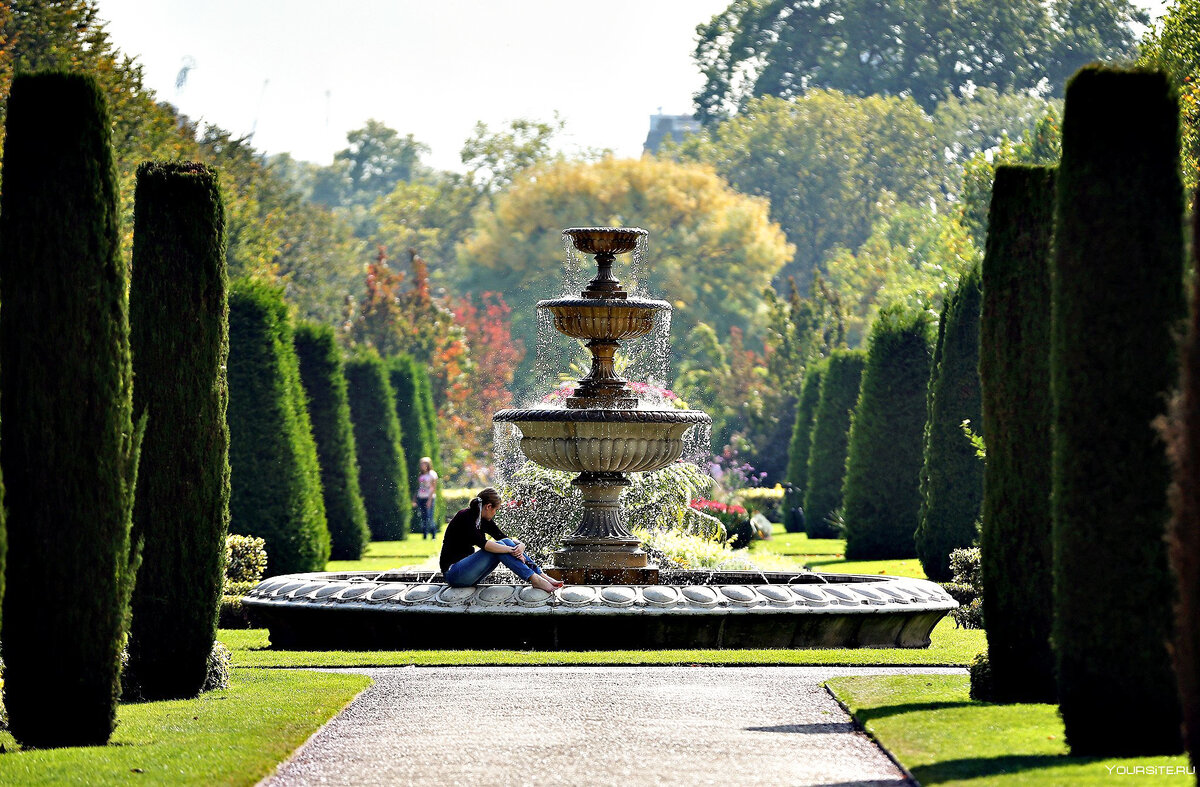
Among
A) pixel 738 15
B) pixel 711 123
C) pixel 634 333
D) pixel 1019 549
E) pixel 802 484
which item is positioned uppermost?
pixel 738 15

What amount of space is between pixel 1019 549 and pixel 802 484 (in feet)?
86.7

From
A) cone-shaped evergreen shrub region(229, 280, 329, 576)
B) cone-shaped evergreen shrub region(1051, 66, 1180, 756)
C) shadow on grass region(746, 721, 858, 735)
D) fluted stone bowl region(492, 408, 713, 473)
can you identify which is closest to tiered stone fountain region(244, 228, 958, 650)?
fluted stone bowl region(492, 408, 713, 473)

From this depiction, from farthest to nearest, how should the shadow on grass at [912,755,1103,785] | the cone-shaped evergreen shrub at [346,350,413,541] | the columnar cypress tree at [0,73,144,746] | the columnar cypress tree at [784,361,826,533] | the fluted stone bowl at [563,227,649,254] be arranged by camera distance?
the columnar cypress tree at [784,361,826,533] < the cone-shaped evergreen shrub at [346,350,413,541] < the fluted stone bowl at [563,227,649,254] < the columnar cypress tree at [0,73,144,746] < the shadow on grass at [912,755,1103,785]

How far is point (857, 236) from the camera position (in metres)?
69.5

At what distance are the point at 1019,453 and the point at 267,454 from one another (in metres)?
12.5

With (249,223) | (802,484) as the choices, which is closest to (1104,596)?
(802,484)

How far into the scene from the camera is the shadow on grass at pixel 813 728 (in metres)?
9.56

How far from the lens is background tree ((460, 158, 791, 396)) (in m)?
58.5

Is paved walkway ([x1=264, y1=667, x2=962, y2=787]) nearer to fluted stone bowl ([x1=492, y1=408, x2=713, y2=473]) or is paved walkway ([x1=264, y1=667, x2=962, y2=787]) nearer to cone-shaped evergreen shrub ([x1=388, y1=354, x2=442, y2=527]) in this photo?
fluted stone bowl ([x1=492, y1=408, x2=713, y2=473])

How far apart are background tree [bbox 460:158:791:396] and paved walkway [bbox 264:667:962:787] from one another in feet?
151

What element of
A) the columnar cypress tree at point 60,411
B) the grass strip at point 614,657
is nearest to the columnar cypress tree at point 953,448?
the grass strip at point 614,657

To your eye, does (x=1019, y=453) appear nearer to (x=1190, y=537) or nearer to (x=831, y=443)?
(x=1190, y=537)

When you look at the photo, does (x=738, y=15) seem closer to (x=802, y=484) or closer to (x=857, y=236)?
(x=857, y=236)

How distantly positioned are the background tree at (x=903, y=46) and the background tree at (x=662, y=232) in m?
16.4
